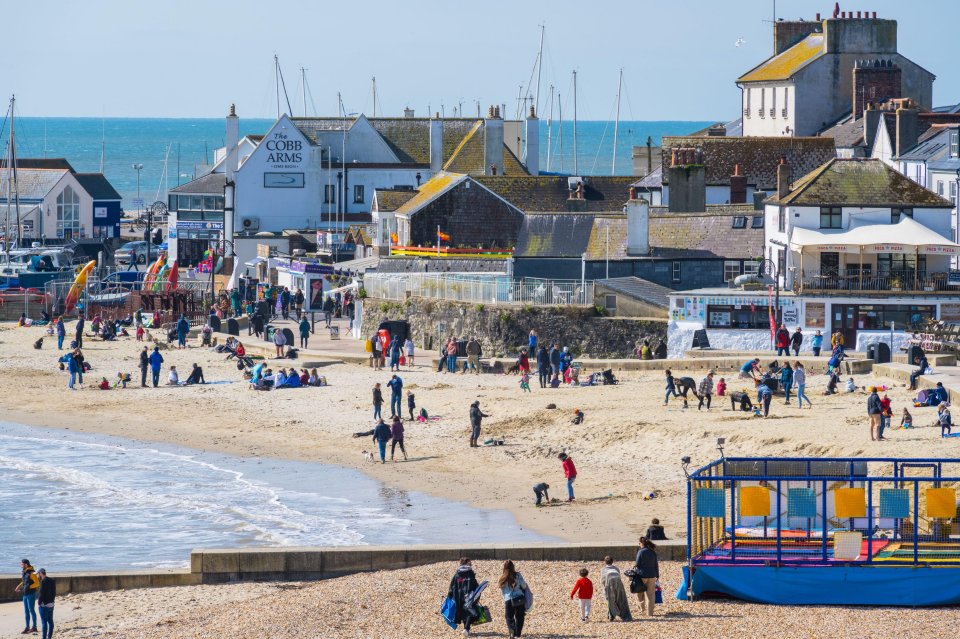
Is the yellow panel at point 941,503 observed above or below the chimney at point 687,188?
below

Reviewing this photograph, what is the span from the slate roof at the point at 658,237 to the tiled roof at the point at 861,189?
5141 millimetres

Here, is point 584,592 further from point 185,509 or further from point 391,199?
point 391,199

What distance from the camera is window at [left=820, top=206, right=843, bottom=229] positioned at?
4650 centimetres

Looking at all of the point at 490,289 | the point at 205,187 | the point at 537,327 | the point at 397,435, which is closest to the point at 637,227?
the point at 490,289

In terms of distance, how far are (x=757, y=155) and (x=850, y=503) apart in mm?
42390

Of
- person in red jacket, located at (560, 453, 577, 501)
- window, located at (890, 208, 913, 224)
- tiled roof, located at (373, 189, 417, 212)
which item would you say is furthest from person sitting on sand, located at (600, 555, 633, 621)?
tiled roof, located at (373, 189, 417, 212)

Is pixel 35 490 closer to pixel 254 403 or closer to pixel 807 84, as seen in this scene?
pixel 254 403

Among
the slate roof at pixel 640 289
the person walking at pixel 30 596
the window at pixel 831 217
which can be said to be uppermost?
the window at pixel 831 217

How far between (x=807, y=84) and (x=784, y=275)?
29289 millimetres

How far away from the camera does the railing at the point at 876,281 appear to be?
45031mm

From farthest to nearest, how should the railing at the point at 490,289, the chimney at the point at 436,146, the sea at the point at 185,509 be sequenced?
1. the chimney at the point at 436,146
2. the railing at the point at 490,289
3. the sea at the point at 185,509

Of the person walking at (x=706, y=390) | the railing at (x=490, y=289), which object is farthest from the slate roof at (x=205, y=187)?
the person walking at (x=706, y=390)

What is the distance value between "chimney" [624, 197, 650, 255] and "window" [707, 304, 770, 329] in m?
6.80

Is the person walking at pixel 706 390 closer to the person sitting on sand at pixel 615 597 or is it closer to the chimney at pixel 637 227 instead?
the person sitting on sand at pixel 615 597
